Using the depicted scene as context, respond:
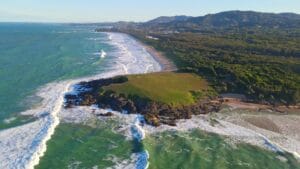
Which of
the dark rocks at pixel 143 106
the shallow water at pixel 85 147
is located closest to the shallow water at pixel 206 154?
the shallow water at pixel 85 147

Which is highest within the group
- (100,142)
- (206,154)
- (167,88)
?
(167,88)

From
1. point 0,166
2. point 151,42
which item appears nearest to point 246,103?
point 0,166

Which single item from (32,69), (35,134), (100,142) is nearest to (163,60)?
(32,69)

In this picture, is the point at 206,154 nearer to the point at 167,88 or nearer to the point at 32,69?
the point at 167,88

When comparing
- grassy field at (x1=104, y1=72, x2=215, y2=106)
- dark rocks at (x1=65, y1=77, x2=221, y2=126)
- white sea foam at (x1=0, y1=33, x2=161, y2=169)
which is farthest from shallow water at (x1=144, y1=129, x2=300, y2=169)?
grassy field at (x1=104, y1=72, x2=215, y2=106)

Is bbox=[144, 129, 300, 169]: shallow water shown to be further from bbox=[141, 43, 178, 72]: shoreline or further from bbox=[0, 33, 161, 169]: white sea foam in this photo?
bbox=[141, 43, 178, 72]: shoreline

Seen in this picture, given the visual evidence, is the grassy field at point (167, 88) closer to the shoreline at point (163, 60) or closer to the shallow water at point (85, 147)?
the shallow water at point (85, 147)

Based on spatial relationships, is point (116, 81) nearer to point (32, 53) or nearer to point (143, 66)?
point (143, 66)

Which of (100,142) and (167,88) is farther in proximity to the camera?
(167,88)
